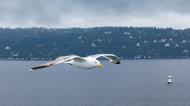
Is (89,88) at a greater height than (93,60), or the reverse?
(93,60)

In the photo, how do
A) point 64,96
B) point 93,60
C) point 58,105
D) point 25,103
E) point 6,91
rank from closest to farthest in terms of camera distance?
point 93,60
point 58,105
point 25,103
point 64,96
point 6,91

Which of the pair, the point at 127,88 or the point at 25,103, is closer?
the point at 25,103

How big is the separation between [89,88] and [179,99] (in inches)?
1429

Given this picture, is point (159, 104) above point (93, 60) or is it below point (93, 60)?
below

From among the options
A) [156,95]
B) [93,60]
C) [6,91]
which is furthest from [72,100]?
[93,60]

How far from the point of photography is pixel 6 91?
14712cm

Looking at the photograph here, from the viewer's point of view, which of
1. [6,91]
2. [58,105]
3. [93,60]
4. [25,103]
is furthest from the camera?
[6,91]

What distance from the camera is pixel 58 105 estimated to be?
11100 cm

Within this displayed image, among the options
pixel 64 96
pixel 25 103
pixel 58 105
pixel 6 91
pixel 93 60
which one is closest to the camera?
pixel 93 60

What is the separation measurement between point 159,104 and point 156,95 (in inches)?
681

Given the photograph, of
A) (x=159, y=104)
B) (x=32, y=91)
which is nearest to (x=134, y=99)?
(x=159, y=104)

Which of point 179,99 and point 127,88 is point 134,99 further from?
point 127,88

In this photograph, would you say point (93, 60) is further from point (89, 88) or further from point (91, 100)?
point (89, 88)

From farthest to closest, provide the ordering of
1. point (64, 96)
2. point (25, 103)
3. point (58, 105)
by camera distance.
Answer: point (64, 96)
point (25, 103)
point (58, 105)
